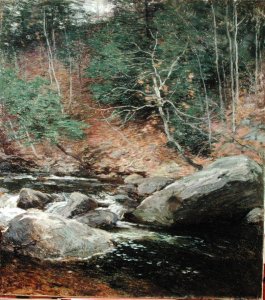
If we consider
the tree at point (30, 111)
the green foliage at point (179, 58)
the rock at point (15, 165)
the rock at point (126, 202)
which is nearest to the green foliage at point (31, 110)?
the tree at point (30, 111)

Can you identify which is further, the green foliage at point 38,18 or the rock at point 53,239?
the green foliage at point 38,18

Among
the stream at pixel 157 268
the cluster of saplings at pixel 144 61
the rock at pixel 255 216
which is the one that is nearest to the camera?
the stream at pixel 157 268

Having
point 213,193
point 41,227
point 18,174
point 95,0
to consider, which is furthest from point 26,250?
point 95,0

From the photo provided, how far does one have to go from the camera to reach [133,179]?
3.65 m

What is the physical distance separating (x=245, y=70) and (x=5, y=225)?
225cm

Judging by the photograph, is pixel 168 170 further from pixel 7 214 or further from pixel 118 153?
pixel 7 214

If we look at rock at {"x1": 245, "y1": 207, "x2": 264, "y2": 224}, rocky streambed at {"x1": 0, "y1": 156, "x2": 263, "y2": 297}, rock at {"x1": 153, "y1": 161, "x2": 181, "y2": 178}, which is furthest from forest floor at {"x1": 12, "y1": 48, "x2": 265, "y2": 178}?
rock at {"x1": 245, "y1": 207, "x2": 264, "y2": 224}

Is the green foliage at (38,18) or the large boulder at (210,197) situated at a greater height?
the green foliage at (38,18)

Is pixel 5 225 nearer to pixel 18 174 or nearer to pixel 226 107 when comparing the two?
pixel 18 174

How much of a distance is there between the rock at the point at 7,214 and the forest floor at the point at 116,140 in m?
0.42

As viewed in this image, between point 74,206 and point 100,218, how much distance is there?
223 mm

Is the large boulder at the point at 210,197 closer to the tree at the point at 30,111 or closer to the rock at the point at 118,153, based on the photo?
the rock at the point at 118,153

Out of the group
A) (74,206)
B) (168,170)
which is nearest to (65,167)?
(74,206)

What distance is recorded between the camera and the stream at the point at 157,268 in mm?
3428
